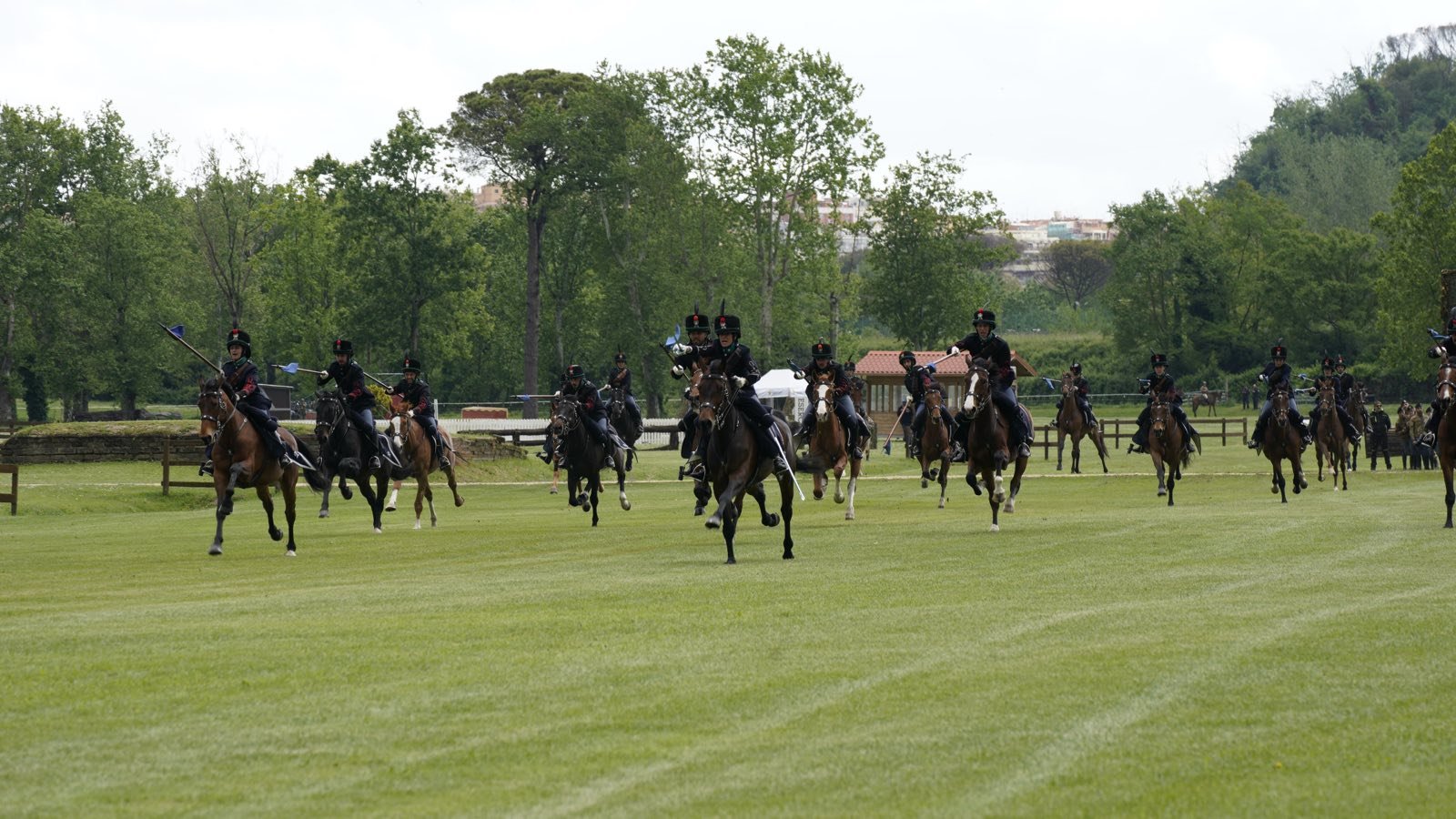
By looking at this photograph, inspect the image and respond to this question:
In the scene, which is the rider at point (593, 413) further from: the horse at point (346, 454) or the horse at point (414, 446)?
the horse at point (346, 454)

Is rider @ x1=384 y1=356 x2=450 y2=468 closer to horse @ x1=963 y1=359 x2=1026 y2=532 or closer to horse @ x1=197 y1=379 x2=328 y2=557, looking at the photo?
horse @ x1=197 y1=379 x2=328 y2=557

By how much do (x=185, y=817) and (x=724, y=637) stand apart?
20.9 ft

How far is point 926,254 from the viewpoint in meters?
107

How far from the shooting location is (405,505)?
41.0 metres

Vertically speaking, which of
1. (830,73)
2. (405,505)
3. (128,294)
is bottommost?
(405,505)

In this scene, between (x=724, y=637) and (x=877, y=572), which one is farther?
(x=877, y=572)

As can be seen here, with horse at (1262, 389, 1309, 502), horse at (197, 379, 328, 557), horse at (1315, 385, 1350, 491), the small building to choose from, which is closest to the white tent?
the small building

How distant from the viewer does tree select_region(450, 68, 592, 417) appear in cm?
9669

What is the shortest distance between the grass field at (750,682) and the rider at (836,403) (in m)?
9.12

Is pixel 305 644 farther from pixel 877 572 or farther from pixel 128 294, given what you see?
pixel 128 294

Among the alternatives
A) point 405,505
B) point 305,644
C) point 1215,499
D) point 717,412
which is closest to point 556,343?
point 405,505

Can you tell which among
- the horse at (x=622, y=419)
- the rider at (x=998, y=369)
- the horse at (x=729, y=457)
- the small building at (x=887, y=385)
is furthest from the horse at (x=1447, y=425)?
the small building at (x=887, y=385)

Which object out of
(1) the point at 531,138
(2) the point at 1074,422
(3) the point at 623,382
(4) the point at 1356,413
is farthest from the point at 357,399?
(1) the point at 531,138

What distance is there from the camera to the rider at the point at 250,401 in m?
25.9
